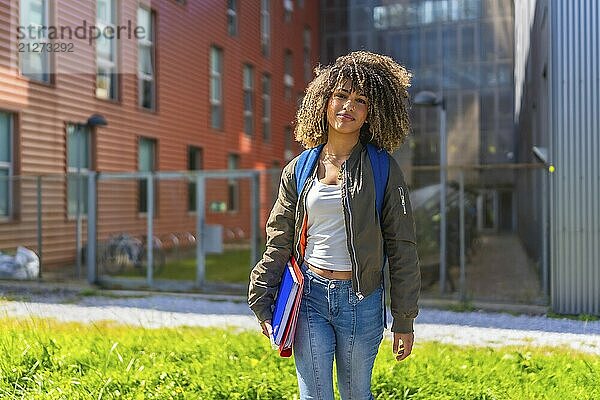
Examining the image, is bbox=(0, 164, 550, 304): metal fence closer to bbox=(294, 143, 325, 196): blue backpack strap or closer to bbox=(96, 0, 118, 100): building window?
bbox=(96, 0, 118, 100): building window

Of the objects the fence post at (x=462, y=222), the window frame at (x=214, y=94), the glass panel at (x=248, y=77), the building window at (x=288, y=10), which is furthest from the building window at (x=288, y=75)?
the fence post at (x=462, y=222)

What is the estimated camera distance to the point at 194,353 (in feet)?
16.9

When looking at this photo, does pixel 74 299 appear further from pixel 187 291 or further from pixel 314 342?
pixel 314 342

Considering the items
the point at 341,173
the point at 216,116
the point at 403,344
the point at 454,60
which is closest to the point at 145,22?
the point at 216,116

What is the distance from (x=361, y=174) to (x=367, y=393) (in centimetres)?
95

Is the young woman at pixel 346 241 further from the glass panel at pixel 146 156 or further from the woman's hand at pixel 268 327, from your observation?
the glass panel at pixel 146 156

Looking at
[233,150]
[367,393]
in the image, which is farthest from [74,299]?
[233,150]

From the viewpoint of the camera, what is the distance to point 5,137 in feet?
42.0

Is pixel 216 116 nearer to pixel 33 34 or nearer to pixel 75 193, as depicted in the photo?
pixel 33 34

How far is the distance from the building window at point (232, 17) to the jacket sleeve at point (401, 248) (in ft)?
58.6

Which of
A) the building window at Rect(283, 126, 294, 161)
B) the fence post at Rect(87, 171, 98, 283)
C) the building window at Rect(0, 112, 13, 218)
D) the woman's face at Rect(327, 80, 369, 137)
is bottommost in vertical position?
the fence post at Rect(87, 171, 98, 283)

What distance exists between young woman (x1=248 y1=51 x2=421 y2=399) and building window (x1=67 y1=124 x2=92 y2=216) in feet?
33.9

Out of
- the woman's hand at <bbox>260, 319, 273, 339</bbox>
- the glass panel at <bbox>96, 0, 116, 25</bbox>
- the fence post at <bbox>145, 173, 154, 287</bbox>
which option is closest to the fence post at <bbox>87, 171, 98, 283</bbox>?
the fence post at <bbox>145, 173, 154, 287</bbox>

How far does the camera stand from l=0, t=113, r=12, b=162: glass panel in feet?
41.7
